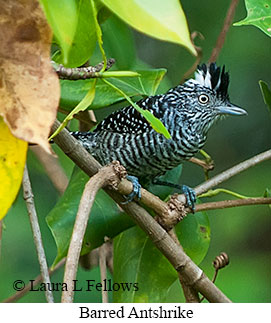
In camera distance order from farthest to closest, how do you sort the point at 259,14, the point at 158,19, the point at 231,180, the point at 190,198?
the point at 231,180 → the point at 190,198 → the point at 259,14 → the point at 158,19

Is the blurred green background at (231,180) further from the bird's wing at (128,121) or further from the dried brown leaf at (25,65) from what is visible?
the dried brown leaf at (25,65)

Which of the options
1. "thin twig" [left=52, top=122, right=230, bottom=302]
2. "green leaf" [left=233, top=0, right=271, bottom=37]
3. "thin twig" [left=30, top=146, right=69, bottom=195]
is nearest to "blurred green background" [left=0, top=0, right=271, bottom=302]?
"thin twig" [left=30, top=146, right=69, bottom=195]

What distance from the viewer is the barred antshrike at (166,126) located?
1.64 meters

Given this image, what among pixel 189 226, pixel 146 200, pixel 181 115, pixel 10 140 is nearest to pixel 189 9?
pixel 181 115

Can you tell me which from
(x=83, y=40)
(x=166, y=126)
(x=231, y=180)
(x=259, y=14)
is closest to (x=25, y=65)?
(x=83, y=40)

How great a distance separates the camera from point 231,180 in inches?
107

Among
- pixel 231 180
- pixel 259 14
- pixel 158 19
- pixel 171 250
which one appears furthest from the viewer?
pixel 231 180

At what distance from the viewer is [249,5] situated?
3.01 feet

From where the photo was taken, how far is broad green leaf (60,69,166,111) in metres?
1.27

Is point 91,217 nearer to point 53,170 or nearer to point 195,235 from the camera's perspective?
point 195,235

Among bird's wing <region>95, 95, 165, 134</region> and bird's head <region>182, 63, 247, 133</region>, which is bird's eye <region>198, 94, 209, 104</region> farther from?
bird's wing <region>95, 95, 165, 134</region>

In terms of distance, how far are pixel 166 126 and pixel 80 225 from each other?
38.1 inches
